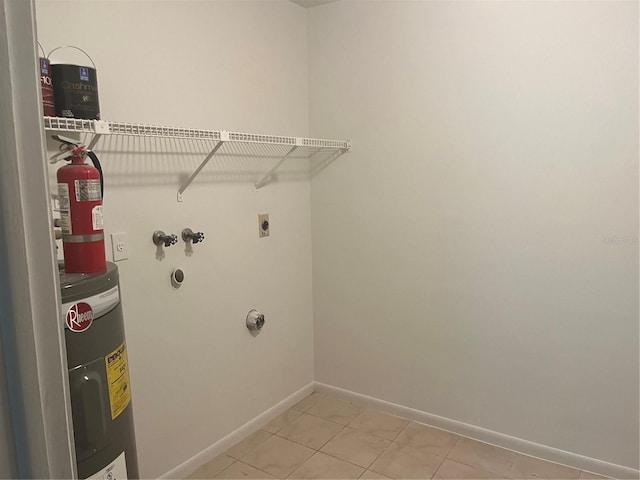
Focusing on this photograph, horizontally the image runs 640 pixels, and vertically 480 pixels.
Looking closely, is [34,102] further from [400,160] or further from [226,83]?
[400,160]

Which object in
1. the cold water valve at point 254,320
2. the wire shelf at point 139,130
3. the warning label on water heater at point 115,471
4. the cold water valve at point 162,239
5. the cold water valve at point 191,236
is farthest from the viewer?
the cold water valve at point 254,320

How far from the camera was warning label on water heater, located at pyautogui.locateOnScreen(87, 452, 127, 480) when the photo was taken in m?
1.33

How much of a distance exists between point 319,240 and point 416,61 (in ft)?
4.08

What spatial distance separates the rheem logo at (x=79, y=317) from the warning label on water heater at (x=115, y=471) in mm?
421

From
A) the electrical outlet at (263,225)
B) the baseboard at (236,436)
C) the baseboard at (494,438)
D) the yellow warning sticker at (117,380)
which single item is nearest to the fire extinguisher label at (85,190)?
the yellow warning sticker at (117,380)

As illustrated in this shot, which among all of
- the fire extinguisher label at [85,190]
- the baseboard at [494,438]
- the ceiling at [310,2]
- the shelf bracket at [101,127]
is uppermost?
the ceiling at [310,2]

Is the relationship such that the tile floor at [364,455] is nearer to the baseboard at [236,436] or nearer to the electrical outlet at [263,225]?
the baseboard at [236,436]

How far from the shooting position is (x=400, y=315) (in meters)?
2.89

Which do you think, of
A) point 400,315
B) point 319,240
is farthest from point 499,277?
point 319,240

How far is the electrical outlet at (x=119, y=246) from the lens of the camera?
1.96m

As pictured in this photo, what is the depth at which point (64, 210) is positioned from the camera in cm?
134

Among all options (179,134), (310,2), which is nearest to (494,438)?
(179,134)

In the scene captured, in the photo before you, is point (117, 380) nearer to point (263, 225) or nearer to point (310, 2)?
point (263, 225)

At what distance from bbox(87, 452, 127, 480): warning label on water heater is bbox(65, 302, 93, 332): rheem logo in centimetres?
42
